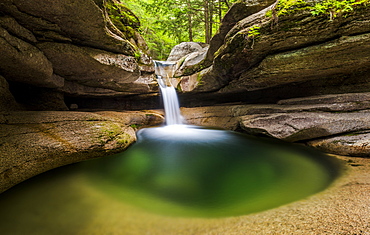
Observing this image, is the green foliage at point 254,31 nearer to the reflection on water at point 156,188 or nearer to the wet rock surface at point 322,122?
the wet rock surface at point 322,122

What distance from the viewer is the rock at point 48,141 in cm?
280

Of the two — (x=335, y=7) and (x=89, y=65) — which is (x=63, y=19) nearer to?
(x=89, y=65)

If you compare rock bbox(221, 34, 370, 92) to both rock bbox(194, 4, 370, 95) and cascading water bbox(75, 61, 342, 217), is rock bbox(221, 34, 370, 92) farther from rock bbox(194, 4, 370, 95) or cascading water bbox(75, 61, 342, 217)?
cascading water bbox(75, 61, 342, 217)

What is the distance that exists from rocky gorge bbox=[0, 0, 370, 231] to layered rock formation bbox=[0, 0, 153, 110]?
0.08 feet

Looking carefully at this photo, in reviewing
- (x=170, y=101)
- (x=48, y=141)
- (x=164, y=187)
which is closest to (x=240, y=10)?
(x=170, y=101)

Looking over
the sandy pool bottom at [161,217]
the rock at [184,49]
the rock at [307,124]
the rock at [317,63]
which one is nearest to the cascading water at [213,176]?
the sandy pool bottom at [161,217]

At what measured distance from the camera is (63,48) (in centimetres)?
423

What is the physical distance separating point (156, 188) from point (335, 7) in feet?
20.3

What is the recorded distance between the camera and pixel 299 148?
4.86 m

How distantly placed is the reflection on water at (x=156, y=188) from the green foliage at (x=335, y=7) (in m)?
3.81

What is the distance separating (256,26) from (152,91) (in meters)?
6.49

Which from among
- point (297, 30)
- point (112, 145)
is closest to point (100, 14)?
point (112, 145)

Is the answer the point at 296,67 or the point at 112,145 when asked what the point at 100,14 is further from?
the point at 296,67

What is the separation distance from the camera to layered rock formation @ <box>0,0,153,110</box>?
3217 mm
